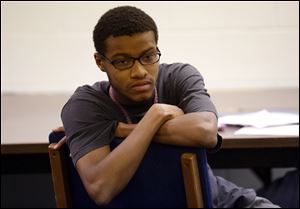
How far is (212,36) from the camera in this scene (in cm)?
211

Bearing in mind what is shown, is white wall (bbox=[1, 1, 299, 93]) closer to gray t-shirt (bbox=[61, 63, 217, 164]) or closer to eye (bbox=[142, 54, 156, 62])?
gray t-shirt (bbox=[61, 63, 217, 164])

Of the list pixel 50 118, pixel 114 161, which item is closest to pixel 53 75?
pixel 50 118

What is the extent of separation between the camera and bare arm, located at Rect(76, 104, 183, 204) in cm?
84

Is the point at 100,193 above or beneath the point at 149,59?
beneath

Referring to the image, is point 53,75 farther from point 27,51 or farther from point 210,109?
point 210,109

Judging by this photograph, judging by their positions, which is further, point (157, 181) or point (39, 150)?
point (39, 150)

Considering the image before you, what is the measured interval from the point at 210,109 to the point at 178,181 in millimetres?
231

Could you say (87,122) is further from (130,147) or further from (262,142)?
(262,142)

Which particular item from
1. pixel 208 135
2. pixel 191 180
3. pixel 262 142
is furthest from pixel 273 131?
pixel 191 180

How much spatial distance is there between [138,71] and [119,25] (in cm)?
9

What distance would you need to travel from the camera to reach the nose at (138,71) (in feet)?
2.52

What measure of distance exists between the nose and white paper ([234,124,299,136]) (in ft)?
2.31

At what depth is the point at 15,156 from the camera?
1228 millimetres

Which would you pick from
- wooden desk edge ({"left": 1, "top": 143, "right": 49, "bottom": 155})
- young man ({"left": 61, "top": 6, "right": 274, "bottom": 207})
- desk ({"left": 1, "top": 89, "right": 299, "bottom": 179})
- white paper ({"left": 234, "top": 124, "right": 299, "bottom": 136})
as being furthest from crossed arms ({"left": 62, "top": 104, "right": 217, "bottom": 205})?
white paper ({"left": 234, "top": 124, "right": 299, "bottom": 136})
